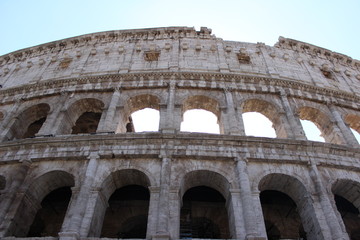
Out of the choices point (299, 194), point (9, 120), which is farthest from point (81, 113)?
point (299, 194)

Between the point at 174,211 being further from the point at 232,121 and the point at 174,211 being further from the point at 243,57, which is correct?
the point at 243,57

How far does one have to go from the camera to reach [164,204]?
8.85 m

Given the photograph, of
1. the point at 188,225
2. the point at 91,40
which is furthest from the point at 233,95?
the point at 91,40

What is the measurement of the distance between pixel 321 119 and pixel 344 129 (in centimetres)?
126

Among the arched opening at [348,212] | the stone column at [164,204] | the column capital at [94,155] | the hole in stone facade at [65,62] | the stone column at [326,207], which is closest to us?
the stone column at [164,204]

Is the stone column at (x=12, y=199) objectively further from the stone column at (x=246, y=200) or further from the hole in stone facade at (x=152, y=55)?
the hole in stone facade at (x=152, y=55)

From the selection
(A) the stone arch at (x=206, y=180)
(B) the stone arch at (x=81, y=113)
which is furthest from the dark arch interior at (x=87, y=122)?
(A) the stone arch at (x=206, y=180)

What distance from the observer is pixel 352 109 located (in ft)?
47.4

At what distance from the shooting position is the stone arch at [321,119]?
43.2 feet

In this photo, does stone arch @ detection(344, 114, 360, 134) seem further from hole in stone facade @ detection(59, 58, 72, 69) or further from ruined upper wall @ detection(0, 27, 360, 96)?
hole in stone facade @ detection(59, 58, 72, 69)

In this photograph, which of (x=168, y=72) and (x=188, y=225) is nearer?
(x=188, y=225)

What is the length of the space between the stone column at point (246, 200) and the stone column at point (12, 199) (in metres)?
6.57

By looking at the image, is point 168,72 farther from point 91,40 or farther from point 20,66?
point 20,66

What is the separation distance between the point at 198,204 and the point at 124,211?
2774 millimetres
